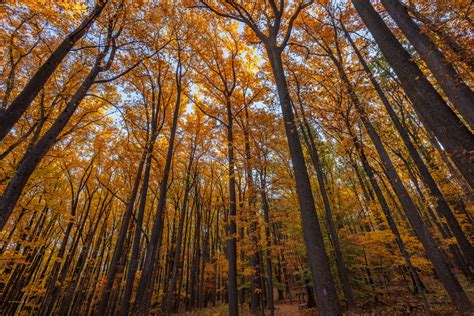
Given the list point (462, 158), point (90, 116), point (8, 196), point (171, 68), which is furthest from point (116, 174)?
point (462, 158)

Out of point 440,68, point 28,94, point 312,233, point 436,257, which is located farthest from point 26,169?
point 436,257

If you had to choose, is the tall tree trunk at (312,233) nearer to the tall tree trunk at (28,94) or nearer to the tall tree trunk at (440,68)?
the tall tree trunk at (440,68)

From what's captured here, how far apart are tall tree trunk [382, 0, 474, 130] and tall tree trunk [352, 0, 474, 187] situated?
7.4 inches

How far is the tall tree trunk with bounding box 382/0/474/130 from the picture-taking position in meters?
3.70

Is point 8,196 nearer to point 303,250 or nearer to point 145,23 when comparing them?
point 145,23

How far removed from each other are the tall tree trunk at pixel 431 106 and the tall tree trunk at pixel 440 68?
0.61 feet

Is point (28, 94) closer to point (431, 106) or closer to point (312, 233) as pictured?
point (312, 233)

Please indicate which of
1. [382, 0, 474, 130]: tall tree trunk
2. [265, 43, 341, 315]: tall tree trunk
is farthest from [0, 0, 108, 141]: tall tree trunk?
[382, 0, 474, 130]: tall tree trunk

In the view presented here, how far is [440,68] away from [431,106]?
808 mm

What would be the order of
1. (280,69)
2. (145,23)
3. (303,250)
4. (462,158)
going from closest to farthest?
(462,158) → (280,69) → (145,23) → (303,250)

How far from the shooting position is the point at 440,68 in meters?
4.04

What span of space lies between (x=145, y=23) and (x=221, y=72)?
14.2ft

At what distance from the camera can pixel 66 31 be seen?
23.0ft

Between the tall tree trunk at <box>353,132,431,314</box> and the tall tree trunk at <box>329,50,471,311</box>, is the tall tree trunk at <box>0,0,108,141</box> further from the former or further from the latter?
the tall tree trunk at <box>329,50,471,311</box>
